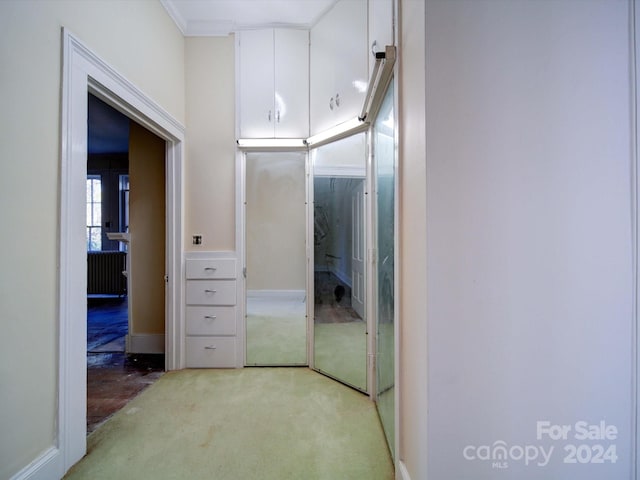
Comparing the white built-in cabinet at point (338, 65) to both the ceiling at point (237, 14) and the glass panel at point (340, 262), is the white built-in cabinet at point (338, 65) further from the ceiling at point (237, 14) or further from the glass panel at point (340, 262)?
the glass panel at point (340, 262)

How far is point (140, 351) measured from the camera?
2812 mm

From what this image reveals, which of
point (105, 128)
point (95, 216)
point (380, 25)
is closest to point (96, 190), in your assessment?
point (95, 216)

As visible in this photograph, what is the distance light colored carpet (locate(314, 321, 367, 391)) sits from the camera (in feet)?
6.98

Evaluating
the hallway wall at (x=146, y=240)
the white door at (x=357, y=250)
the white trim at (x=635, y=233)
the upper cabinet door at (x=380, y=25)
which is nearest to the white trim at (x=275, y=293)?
the white door at (x=357, y=250)

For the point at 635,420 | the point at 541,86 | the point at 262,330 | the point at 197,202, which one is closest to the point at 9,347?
Answer: the point at 197,202

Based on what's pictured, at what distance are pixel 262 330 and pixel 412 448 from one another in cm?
193

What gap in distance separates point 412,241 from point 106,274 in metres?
6.38

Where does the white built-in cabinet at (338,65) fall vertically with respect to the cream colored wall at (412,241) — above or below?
above

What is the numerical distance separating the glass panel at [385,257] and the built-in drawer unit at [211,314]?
1369mm

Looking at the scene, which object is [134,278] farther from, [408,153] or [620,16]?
[620,16]

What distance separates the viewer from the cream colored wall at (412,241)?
0.92 meters

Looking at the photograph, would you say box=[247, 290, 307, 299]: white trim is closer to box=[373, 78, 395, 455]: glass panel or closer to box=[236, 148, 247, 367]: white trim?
box=[236, 148, 247, 367]: white trim

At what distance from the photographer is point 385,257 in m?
1.67

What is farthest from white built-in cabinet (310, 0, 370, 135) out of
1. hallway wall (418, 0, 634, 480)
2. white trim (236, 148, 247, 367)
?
hallway wall (418, 0, 634, 480)
